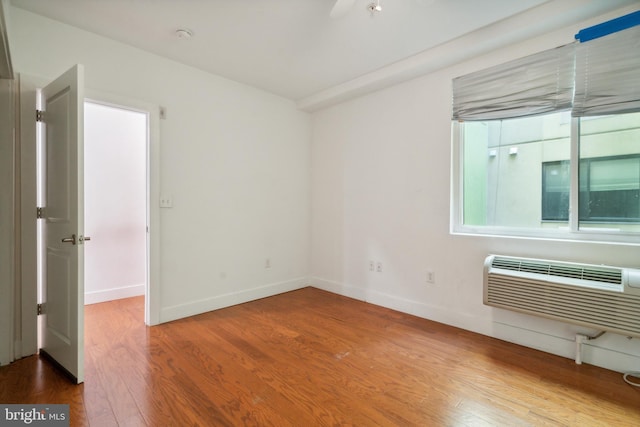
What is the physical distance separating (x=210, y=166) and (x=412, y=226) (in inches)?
90.2

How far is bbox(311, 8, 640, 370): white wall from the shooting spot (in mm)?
2334

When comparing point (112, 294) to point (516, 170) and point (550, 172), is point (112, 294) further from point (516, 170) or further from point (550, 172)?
point (550, 172)

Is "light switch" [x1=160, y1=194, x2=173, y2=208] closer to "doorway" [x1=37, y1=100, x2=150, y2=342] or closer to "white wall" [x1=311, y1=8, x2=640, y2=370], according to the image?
"doorway" [x1=37, y1=100, x2=150, y2=342]

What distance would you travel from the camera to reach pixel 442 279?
9.65 feet

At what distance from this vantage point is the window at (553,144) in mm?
2109

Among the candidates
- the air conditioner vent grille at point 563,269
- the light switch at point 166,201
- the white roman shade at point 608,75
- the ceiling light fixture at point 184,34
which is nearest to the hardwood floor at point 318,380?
the air conditioner vent grille at point 563,269

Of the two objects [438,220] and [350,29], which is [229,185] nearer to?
[350,29]

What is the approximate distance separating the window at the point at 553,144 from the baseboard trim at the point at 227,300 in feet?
7.43

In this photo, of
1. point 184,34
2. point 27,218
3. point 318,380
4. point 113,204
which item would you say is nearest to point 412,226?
point 318,380

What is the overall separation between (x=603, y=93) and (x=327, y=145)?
108 inches

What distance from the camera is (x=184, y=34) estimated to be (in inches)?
96.5

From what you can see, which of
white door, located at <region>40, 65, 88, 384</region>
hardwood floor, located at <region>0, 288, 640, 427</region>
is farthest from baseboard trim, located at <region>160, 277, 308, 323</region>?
white door, located at <region>40, 65, 88, 384</region>

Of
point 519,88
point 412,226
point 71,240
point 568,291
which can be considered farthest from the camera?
point 412,226

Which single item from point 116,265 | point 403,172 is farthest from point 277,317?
point 116,265
